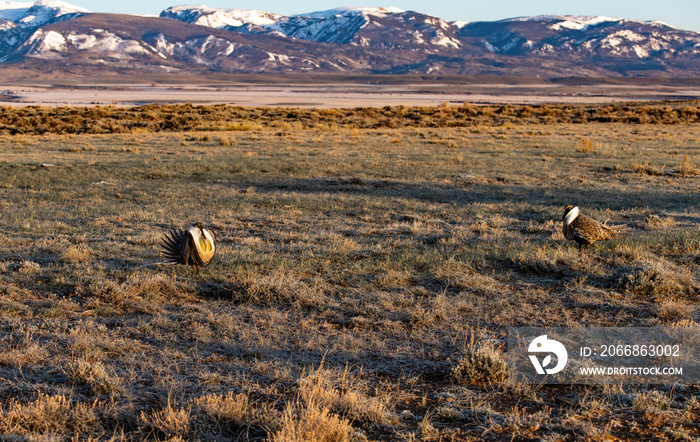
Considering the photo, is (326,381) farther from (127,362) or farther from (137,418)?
(127,362)

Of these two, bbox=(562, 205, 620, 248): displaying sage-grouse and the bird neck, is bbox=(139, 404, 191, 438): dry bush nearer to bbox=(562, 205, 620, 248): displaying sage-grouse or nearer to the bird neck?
the bird neck

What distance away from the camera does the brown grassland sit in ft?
12.4

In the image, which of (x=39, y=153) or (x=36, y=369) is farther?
(x=39, y=153)

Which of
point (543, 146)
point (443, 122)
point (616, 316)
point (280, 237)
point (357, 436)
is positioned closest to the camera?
point (357, 436)

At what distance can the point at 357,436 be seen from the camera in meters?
3.57

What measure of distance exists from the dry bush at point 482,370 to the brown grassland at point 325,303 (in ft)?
0.05

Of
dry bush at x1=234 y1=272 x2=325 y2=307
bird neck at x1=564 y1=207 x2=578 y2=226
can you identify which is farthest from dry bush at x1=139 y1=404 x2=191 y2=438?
bird neck at x1=564 y1=207 x2=578 y2=226

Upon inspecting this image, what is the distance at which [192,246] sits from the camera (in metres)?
6.36

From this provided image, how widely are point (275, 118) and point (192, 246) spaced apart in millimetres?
35807

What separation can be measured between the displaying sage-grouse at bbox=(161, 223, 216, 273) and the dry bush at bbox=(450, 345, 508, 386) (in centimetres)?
316

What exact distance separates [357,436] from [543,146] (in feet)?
70.9

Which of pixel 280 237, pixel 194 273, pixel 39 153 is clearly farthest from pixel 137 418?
pixel 39 153

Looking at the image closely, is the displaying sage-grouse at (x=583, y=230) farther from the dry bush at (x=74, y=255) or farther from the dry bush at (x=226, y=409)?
the dry bush at (x=74, y=255)

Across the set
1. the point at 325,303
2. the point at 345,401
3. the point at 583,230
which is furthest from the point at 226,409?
the point at 583,230
